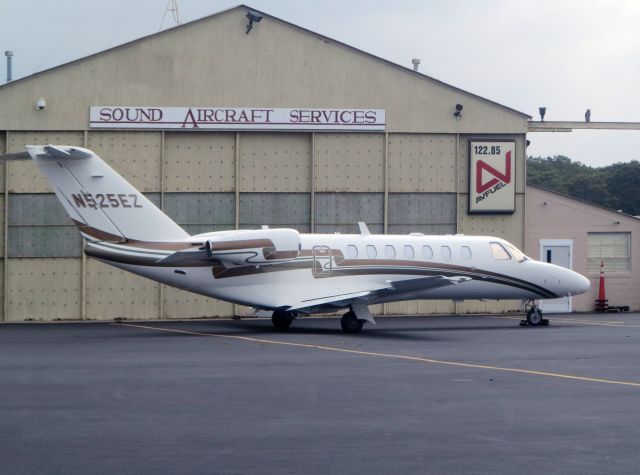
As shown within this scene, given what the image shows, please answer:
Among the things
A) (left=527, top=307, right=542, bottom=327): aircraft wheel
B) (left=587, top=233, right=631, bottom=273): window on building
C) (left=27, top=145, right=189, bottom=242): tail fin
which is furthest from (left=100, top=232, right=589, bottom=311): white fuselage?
(left=587, top=233, right=631, bottom=273): window on building

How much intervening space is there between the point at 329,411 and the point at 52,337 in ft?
46.5

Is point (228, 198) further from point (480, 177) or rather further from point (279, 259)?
point (480, 177)

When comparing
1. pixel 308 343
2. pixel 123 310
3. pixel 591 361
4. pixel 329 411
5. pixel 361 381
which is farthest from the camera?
pixel 123 310

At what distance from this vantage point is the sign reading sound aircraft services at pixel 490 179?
36.2m

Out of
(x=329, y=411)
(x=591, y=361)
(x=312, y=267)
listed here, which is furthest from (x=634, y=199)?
(x=329, y=411)

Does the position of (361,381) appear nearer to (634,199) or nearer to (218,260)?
(218,260)

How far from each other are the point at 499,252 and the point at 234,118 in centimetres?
1016

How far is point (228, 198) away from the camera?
34750mm

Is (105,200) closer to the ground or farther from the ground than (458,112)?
closer to the ground

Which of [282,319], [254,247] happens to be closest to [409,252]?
[282,319]

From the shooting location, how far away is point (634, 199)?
3499 inches

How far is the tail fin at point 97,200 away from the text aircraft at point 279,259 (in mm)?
24

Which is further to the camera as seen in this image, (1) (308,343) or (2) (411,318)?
(2) (411,318)

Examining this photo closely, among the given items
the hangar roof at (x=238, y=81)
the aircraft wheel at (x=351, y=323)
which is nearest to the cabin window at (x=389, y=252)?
the aircraft wheel at (x=351, y=323)
